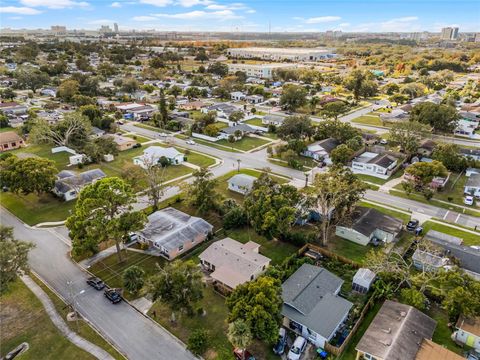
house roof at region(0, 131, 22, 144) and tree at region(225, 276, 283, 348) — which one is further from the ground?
house roof at region(0, 131, 22, 144)

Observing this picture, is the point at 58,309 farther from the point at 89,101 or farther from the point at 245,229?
the point at 89,101

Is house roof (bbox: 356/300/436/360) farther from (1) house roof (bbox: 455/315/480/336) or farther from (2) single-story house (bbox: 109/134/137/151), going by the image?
(2) single-story house (bbox: 109/134/137/151)

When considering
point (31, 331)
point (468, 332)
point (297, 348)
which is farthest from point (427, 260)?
point (31, 331)

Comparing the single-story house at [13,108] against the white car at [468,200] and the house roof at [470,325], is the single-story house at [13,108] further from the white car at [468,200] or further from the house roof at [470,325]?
the house roof at [470,325]

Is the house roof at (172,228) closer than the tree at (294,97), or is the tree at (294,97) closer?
the house roof at (172,228)

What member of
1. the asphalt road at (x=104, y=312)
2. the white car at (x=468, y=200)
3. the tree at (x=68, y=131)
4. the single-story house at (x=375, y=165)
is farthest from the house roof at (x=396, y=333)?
the tree at (x=68, y=131)

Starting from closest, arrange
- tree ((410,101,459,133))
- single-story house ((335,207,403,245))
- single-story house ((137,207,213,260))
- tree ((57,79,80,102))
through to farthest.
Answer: single-story house ((137,207,213,260))
single-story house ((335,207,403,245))
tree ((410,101,459,133))
tree ((57,79,80,102))

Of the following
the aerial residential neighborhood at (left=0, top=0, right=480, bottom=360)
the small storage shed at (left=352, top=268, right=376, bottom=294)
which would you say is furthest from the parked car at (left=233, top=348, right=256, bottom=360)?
the small storage shed at (left=352, top=268, right=376, bottom=294)
